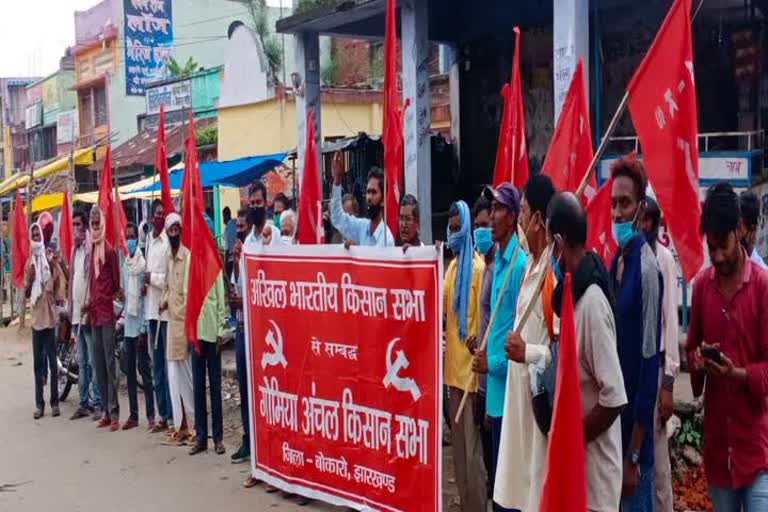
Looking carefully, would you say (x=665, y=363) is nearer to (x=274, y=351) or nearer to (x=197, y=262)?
(x=274, y=351)

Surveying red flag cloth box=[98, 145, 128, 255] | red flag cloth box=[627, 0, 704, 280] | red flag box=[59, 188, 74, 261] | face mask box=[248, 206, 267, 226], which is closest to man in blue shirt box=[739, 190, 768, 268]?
red flag cloth box=[627, 0, 704, 280]

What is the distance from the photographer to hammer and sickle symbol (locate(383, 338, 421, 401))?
491 centimetres

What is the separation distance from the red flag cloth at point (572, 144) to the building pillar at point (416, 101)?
7159mm

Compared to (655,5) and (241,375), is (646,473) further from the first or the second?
(655,5)

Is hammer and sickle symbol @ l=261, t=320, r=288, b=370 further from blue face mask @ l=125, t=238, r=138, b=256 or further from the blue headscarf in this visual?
blue face mask @ l=125, t=238, r=138, b=256

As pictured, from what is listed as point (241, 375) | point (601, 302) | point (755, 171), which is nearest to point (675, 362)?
point (601, 302)

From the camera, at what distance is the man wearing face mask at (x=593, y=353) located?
3.12 metres

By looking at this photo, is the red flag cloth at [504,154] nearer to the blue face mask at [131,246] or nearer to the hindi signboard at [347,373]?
the hindi signboard at [347,373]

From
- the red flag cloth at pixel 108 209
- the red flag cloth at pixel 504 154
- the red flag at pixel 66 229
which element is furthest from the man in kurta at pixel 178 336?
the red flag at pixel 66 229

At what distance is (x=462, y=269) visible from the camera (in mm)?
5133

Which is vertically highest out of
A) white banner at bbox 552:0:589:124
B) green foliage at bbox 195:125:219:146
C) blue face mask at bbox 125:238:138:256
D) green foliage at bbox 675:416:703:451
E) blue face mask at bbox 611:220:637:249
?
green foliage at bbox 195:125:219:146

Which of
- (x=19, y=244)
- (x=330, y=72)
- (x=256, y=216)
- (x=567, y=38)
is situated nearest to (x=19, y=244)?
(x=19, y=244)

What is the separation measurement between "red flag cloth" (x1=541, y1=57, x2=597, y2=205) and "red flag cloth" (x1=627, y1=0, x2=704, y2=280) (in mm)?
1040

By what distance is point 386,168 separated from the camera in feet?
18.3
